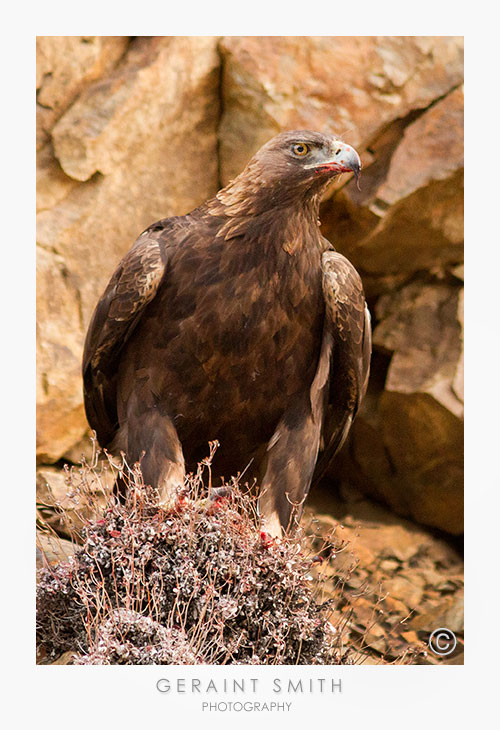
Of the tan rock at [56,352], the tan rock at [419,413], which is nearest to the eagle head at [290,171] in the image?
the tan rock at [56,352]

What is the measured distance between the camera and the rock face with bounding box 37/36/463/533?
739 cm

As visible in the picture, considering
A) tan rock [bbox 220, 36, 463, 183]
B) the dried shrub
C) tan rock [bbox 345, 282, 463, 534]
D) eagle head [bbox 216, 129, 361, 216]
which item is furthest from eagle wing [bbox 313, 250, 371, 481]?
tan rock [bbox 220, 36, 463, 183]

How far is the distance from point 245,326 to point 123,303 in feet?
2.24

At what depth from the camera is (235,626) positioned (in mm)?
4477

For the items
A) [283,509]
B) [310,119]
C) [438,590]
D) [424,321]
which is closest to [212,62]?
[310,119]

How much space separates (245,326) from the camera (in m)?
4.99

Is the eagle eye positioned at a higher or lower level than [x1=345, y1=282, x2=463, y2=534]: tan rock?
higher

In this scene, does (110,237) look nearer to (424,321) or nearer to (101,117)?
(101,117)

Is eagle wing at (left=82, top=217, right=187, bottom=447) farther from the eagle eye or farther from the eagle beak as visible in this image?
the eagle beak

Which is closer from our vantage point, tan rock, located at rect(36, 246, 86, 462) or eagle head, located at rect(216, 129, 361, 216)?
eagle head, located at rect(216, 129, 361, 216)

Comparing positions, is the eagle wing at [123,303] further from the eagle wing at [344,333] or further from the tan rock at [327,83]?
the tan rock at [327,83]

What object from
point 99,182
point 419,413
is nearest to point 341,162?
point 99,182

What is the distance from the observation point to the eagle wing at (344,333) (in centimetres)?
509

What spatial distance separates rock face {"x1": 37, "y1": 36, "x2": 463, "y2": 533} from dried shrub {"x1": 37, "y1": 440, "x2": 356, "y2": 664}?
2.93 metres
